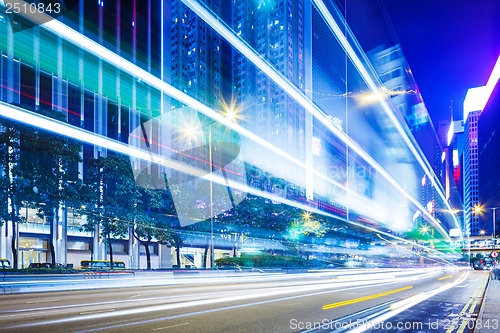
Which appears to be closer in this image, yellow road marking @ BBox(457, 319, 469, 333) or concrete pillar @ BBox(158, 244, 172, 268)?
yellow road marking @ BBox(457, 319, 469, 333)

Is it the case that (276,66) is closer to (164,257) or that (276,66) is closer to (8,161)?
(164,257)

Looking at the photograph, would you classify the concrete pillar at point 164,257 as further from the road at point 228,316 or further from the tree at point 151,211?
the road at point 228,316

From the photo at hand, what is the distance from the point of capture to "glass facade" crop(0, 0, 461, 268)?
92.8 feet

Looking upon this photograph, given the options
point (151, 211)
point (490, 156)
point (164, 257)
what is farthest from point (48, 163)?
point (490, 156)

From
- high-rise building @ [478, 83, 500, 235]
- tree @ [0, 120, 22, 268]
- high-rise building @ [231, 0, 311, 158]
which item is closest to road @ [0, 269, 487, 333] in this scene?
tree @ [0, 120, 22, 268]

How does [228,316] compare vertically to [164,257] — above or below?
above

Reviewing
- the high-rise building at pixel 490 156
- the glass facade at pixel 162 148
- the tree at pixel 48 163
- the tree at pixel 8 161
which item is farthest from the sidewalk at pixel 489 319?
the high-rise building at pixel 490 156

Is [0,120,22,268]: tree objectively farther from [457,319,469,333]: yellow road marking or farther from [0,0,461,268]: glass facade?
[457,319,469,333]: yellow road marking

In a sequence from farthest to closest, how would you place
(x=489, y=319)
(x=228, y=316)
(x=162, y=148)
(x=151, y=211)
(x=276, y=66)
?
(x=276, y=66)
(x=162, y=148)
(x=151, y=211)
(x=228, y=316)
(x=489, y=319)

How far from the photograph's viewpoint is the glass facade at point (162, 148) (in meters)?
28.3

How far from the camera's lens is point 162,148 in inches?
2044

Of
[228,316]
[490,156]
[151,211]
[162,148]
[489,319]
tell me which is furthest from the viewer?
[490,156]

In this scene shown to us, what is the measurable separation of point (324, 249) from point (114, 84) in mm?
51232

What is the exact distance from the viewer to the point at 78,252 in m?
52.6
